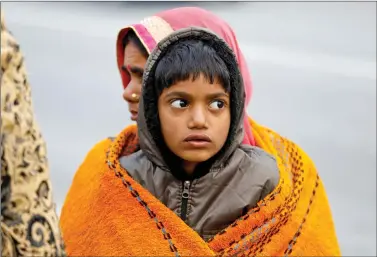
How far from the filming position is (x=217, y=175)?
5.40ft

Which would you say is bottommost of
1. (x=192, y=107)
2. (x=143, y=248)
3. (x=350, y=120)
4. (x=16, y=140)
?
(x=143, y=248)

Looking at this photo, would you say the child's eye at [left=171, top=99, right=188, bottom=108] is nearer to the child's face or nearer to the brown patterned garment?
the child's face

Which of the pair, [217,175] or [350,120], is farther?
[350,120]

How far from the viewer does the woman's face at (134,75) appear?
190cm

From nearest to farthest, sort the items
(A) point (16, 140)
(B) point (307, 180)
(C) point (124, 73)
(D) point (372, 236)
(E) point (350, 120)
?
1. (A) point (16, 140)
2. (B) point (307, 180)
3. (C) point (124, 73)
4. (D) point (372, 236)
5. (E) point (350, 120)

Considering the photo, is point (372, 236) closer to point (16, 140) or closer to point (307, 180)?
point (307, 180)

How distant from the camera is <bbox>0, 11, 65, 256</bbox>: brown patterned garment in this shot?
3.12 feet

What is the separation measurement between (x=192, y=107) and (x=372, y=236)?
4.44 ft

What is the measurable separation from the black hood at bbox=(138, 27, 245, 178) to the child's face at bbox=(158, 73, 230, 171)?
3cm

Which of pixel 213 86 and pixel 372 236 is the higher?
pixel 213 86

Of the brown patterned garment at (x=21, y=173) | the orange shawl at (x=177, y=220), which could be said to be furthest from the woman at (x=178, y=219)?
the brown patterned garment at (x=21, y=173)

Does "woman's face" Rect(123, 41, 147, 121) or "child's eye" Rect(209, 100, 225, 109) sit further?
"woman's face" Rect(123, 41, 147, 121)

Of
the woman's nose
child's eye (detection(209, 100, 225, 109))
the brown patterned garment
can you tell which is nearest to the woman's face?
the woman's nose

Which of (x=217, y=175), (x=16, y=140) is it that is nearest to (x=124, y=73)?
(x=217, y=175)
